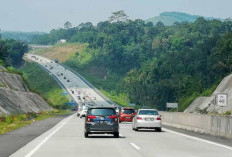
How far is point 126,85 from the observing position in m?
199

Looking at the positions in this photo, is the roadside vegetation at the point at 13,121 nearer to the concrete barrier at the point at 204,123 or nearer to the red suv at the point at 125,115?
the red suv at the point at 125,115

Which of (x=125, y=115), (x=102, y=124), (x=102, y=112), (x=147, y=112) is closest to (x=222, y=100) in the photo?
(x=147, y=112)

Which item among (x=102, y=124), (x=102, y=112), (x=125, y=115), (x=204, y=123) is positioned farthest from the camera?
(x=125, y=115)

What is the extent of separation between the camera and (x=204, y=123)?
1415 inches

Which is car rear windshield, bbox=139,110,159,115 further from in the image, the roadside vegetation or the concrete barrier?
the roadside vegetation

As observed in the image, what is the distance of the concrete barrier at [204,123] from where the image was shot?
99.9 feet

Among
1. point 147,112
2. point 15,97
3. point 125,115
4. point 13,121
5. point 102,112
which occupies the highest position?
point 15,97

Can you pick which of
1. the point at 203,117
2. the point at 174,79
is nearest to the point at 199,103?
the point at 174,79

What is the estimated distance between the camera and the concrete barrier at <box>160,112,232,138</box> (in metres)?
30.4

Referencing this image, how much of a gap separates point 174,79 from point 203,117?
11946 centimetres

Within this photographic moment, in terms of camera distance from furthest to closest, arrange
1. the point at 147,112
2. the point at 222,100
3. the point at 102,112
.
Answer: the point at 147,112, the point at 222,100, the point at 102,112

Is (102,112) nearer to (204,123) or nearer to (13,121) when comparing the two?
(204,123)

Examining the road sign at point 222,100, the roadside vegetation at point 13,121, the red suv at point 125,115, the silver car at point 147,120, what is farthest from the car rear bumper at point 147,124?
the red suv at point 125,115

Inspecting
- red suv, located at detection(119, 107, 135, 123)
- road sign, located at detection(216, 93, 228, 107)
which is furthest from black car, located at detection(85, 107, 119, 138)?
red suv, located at detection(119, 107, 135, 123)
